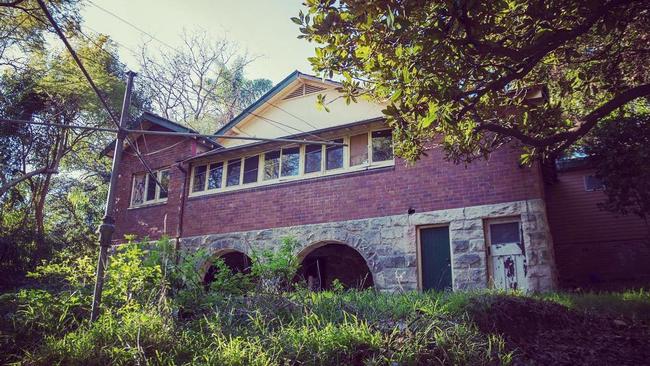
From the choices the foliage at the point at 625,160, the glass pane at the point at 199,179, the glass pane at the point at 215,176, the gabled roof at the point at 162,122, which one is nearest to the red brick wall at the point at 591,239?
the foliage at the point at 625,160

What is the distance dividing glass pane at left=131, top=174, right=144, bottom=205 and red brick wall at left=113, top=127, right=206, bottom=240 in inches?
5.2

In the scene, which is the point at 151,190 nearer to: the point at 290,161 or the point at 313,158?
the point at 290,161

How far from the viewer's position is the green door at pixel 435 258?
8.98 m

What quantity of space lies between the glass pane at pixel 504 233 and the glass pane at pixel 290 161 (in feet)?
16.6

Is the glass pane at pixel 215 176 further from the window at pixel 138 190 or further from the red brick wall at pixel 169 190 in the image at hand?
the window at pixel 138 190

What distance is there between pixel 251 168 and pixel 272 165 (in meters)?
0.74

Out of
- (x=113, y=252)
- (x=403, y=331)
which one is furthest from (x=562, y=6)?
(x=113, y=252)

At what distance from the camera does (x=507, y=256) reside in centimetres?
853

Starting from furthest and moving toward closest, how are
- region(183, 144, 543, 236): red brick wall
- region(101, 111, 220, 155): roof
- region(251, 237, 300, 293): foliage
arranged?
region(101, 111, 220, 155): roof → region(183, 144, 543, 236): red brick wall → region(251, 237, 300, 293): foliage

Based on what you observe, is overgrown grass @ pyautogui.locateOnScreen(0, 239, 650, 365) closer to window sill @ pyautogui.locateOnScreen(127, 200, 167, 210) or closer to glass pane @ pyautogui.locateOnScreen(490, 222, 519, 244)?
glass pane @ pyautogui.locateOnScreen(490, 222, 519, 244)

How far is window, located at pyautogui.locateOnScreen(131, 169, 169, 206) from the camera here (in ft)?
45.7

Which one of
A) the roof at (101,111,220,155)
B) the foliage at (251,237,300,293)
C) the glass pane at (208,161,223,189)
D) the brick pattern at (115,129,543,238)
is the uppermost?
the roof at (101,111,220,155)

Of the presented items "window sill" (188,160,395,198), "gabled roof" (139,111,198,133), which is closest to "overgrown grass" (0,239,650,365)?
"window sill" (188,160,395,198)

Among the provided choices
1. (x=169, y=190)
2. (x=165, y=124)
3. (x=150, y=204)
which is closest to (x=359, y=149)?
(x=169, y=190)
